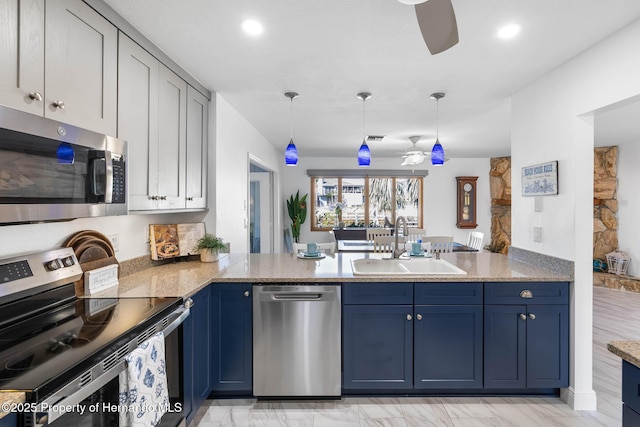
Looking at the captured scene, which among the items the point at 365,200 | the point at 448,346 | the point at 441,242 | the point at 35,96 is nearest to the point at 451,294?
the point at 448,346

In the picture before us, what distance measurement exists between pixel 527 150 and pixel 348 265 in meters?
1.68

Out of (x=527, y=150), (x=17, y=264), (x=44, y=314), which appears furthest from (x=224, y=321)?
(x=527, y=150)

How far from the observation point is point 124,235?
7.62ft

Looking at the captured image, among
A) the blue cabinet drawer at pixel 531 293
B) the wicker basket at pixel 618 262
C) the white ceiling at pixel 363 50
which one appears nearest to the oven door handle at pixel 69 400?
the white ceiling at pixel 363 50

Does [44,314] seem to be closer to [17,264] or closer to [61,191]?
[17,264]

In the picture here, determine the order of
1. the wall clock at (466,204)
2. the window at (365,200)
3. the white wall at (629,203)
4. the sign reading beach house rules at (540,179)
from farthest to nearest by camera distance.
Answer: the window at (365,200) < the wall clock at (466,204) < the white wall at (629,203) < the sign reading beach house rules at (540,179)

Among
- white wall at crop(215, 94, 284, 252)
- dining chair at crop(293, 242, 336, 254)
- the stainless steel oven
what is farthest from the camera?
dining chair at crop(293, 242, 336, 254)

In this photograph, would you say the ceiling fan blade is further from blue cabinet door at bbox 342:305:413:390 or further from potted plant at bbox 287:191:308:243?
potted plant at bbox 287:191:308:243

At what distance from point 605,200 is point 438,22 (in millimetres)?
6186

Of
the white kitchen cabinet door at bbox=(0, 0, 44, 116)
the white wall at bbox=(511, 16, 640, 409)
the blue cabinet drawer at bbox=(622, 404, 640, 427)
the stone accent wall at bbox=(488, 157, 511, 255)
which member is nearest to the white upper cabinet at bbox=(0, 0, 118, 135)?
the white kitchen cabinet door at bbox=(0, 0, 44, 116)

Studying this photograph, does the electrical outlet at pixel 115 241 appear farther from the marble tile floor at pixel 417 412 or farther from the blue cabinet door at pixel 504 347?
the blue cabinet door at pixel 504 347

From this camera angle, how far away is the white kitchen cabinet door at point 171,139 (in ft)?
7.35

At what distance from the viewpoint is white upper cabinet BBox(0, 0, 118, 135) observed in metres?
1.21

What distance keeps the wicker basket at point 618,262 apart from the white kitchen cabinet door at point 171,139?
6.53 metres
